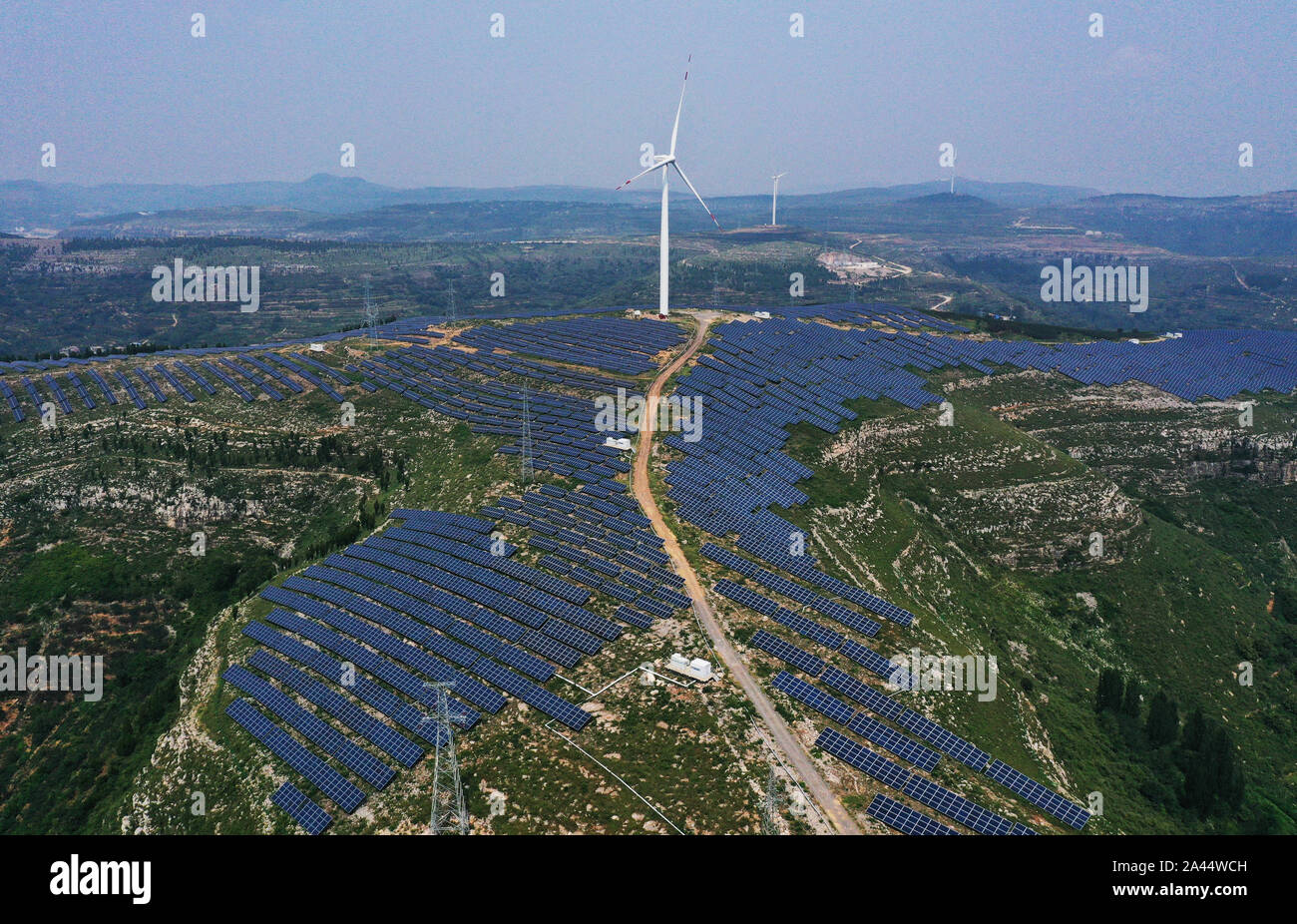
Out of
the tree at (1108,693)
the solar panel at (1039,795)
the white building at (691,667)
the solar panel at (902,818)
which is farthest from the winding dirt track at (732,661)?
the tree at (1108,693)

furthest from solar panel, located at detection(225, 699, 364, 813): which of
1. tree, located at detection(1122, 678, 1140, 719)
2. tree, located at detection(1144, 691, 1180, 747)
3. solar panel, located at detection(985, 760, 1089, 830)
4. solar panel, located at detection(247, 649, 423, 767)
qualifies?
tree, located at detection(1122, 678, 1140, 719)

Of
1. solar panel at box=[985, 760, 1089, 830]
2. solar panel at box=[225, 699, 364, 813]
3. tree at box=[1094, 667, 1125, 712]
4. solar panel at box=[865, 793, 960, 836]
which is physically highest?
solar panel at box=[225, 699, 364, 813]

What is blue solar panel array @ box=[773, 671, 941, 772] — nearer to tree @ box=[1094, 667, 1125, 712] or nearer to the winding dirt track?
the winding dirt track

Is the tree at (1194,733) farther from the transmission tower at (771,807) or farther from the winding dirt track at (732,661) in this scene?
the transmission tower at (771,807)

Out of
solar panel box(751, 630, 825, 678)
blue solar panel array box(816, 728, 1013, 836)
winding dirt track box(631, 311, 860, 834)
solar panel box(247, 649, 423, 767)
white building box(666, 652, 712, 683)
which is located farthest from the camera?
solar panel box(751, 630, 825, 678)

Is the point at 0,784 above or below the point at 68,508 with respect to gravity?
below
